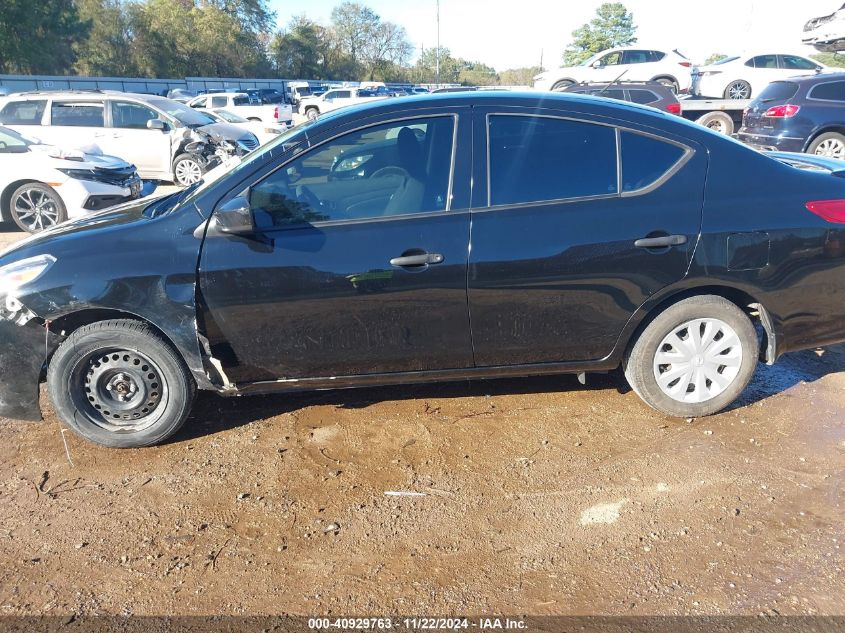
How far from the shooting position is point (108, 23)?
5366 cm

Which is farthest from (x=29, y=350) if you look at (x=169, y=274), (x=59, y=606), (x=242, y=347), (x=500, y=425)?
(x=500, y=425)

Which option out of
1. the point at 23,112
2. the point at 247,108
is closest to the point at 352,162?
the point at 23,112

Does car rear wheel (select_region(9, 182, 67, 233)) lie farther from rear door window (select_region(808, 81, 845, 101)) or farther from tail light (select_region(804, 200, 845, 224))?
rear door window (select_region(808, 81, 845, 101))

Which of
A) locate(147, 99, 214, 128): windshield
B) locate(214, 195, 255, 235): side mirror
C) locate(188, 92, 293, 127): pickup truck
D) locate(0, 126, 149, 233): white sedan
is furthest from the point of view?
locate(188, 92, 293, 127): pickup truck

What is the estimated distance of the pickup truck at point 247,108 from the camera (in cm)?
2289

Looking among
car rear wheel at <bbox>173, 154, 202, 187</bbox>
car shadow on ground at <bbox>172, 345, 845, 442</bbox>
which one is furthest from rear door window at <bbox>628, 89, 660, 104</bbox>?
car shadow on ground at <bbox>172, 345, 845, 442</bbox>

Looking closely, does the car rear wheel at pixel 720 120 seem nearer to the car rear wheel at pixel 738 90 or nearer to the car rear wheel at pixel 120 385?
the car rear wheel at pixel 738 90

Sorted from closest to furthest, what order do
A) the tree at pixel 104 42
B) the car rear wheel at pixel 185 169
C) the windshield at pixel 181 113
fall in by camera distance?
the car rear wheel at pixel 185 169 → the windshield at pixel 181 113 → the tree at pixel 104 42

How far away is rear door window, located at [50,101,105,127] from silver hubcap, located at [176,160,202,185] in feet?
5.06

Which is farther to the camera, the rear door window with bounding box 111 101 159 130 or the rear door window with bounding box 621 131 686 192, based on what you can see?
the rear door window with bounding box 111 101 159 130

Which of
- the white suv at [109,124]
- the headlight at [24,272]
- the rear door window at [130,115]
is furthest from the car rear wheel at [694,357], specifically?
the rear door window at [130,115]

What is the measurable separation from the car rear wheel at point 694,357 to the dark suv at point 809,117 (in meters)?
9.41

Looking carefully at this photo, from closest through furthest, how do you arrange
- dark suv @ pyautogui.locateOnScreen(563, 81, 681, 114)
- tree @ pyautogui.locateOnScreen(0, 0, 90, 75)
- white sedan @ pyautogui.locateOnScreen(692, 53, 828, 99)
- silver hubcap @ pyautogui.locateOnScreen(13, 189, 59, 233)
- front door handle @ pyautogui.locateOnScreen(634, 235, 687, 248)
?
front door handle @ pyautogui.locateOnScreen(634, 235, 687, 248) < silver hubcap @ pyautogui.locateOnScreen(13, 189, 59, 233) < dark suv @ pyautogui.locateOnScreen(563, 81, 681, 114) < white sedan @ pyautogui.locateOnScreen(692, 53, 828, 99) < tree @ pyautogui.locateOnScreen(0, 0, 90, 75)

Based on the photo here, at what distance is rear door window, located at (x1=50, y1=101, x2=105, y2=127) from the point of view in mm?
11711
